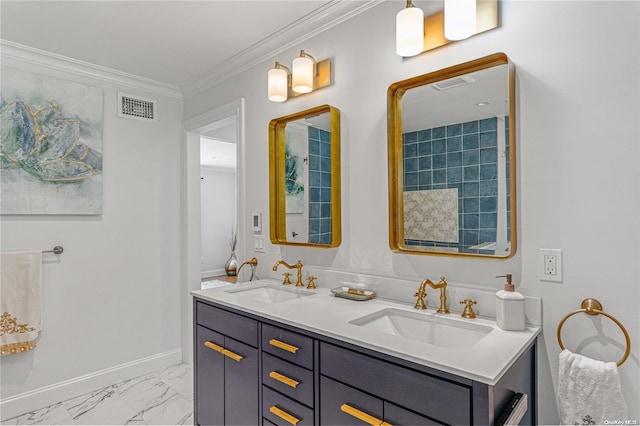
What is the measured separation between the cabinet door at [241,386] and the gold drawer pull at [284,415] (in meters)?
0.14

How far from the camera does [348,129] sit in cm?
200

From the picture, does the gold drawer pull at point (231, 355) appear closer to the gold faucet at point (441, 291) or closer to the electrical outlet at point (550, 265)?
the gold faucet at point (441, 291)

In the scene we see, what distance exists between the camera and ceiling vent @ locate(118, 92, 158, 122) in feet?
9.50

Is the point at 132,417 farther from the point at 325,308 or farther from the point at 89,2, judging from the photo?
the point at 89,2

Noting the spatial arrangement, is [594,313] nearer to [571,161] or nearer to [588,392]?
[588,392]

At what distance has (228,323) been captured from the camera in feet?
5.98

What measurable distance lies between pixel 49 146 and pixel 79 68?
63 cm

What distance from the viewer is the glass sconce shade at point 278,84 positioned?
2.17 meters

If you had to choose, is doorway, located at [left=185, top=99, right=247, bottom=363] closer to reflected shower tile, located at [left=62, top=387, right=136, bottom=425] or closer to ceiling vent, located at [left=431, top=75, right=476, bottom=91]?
reflected shower tile, located at [left=62, top=387, right=136, bottom=425]

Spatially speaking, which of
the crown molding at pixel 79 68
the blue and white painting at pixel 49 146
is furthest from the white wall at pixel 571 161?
the blue and white painting at pixel 49 146

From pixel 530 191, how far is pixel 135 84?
9.63ft

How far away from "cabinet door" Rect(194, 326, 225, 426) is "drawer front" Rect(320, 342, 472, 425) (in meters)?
0.76

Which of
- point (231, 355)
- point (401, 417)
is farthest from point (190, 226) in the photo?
point (401, 417)

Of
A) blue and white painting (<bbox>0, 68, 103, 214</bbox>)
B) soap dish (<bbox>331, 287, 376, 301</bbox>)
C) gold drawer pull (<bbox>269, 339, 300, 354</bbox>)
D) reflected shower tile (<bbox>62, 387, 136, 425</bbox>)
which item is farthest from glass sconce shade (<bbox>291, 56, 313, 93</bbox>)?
reflected shower tile (<bbox>62, 387, 136, 425</bbox>)
